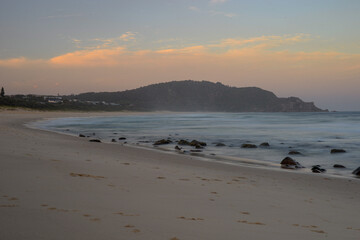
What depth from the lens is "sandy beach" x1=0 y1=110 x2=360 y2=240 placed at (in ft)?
12.4

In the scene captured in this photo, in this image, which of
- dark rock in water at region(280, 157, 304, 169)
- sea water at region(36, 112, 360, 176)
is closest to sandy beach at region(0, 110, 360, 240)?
dark rock in water at region(280, 157, 304, 169)

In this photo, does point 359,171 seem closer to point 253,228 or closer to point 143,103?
point 253,228

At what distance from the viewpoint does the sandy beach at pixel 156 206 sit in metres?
3.79

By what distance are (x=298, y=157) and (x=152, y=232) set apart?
13.7 meters

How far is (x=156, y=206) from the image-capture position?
4.92 metres

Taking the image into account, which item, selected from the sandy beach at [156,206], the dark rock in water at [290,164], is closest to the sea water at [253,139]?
the dark rock in water at [290,164]

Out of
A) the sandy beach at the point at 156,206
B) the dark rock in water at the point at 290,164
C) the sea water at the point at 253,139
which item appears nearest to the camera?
the sandy beach at the point at 156,206

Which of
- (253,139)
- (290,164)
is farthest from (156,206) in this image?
(253,139)

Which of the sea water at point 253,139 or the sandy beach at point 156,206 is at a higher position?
the sandy beach at point 156,206

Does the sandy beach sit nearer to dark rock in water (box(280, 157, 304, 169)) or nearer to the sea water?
dark rock in water (box(280, 157, 304, 169))

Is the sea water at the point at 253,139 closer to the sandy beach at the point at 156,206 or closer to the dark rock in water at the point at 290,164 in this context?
the dark rock in water at the point at 290,164

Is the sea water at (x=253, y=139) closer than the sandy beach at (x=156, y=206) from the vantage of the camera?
No

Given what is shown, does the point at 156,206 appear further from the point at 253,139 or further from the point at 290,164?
the point at 253,139

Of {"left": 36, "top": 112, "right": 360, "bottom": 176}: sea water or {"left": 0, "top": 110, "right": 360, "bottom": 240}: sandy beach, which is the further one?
{"left": 36, "top": 112, "right": 360, "bottom": 176}: sea water
